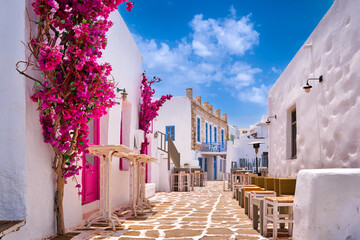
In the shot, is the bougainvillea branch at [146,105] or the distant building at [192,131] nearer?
the bougainvillea branch at [146,105]

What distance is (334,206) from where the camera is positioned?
3541 mm

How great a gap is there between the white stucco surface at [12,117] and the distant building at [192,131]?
1499 cm

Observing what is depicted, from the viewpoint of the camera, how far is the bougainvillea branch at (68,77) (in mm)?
4120

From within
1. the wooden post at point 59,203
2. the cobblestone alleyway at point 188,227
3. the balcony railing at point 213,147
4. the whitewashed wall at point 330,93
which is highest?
the whitewashed wall at point 330,93

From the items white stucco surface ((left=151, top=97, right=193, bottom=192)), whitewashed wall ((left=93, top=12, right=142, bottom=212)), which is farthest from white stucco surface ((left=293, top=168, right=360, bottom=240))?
white stucco surface ((left=151, top=97, right=193, bottom=192))

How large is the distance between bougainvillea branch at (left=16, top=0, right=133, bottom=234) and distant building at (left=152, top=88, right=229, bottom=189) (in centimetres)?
1429

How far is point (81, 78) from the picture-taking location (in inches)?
174

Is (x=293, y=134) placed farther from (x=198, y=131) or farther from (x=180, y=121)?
(x=198, y=131)

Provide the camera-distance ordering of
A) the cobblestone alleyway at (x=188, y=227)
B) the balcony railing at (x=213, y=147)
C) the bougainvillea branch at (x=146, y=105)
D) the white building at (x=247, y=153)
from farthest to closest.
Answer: the balcony railing at (x=213, y=147) → the white building at (x=247, y=153) → the bougainvillea branch at (x=146, y=105) → the cobblestone alleyway at (x=188, y=227)

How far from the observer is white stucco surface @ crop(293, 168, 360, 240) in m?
3.52

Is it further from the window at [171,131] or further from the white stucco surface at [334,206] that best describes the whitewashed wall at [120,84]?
the window at [171,131]

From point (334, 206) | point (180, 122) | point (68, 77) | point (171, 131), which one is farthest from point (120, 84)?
point (171, 131)

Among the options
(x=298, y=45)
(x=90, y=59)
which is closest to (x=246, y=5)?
(x=298, y=45)

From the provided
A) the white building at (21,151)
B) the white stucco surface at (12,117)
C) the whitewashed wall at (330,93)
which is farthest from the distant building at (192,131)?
the white stucco surface at (12,117)
